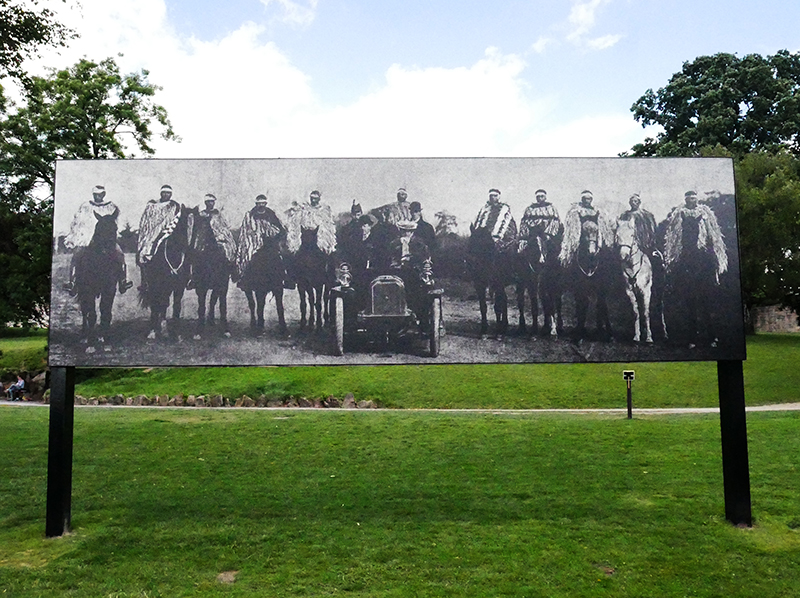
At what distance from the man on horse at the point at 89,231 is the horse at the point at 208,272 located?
32.8 inches

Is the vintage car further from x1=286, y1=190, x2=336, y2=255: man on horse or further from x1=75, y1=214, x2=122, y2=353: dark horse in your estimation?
x1=75, y1=214, x2=122, y2=353: dark horse

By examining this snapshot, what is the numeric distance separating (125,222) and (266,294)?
196 centimetres

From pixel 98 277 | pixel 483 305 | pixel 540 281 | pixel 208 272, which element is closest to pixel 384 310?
pixel 483 305

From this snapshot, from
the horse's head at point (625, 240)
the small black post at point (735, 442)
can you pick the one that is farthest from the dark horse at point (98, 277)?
the small black post at point (735, 442)

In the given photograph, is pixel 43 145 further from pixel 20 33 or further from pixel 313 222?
pixel 313 222

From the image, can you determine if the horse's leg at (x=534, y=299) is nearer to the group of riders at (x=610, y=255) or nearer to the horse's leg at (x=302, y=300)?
the group of riders at (x=610, y=255)

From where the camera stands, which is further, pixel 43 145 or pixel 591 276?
pixel 43 145

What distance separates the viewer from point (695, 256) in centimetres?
729

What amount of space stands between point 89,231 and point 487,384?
55.4ft

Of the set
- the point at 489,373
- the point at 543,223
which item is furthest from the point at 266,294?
the point at 489,373

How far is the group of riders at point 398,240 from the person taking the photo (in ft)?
23.5

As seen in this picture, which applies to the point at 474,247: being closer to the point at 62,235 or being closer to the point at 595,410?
the point at 62,235

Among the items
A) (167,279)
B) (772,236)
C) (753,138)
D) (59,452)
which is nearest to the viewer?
(59,452)

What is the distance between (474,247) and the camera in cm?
718
